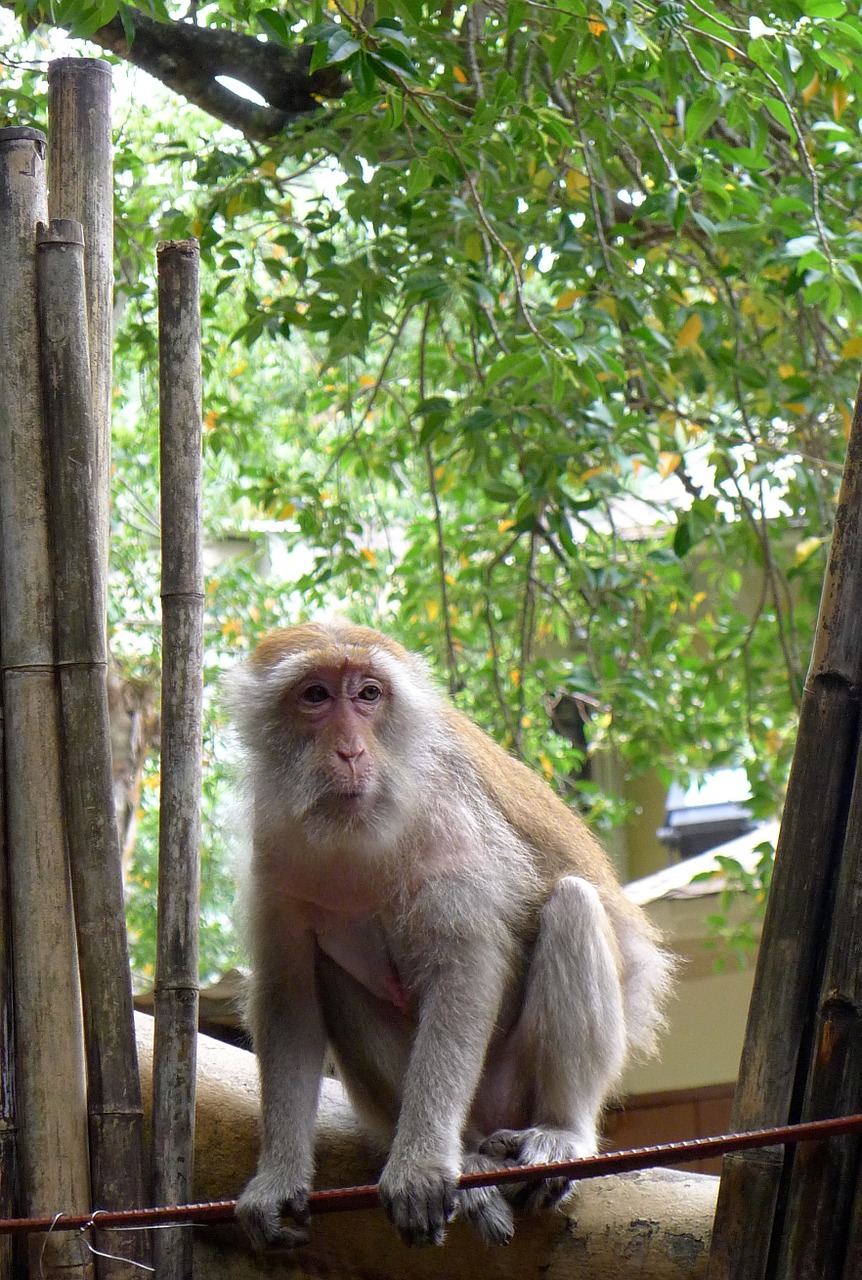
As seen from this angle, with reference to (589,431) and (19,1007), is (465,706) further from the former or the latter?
(19,1007)

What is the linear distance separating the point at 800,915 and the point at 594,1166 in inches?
19.5

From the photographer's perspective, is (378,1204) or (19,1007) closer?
(19,1007)

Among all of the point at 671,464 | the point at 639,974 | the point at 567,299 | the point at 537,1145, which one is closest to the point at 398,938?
the point at 537,1145

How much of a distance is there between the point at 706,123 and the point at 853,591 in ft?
6.92

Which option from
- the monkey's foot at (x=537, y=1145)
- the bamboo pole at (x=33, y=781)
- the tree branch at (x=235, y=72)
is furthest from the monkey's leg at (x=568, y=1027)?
the tree branch at (x=235, y=72)

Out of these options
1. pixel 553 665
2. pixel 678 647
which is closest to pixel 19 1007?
pixel 553 665

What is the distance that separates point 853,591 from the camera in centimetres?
211

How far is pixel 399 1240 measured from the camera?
2715 mm

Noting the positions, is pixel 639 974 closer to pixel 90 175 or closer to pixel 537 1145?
pixel 537 1145

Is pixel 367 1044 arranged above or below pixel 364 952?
below

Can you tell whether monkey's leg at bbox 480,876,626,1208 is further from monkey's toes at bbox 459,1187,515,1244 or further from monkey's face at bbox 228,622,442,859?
monkey's face at bbox 228,622,442,859

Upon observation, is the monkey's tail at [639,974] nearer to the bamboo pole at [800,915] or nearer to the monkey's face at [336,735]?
the monkey's face at [336,735]

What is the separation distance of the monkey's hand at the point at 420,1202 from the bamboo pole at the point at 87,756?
1.53 ft

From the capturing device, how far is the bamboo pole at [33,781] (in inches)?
94.3
